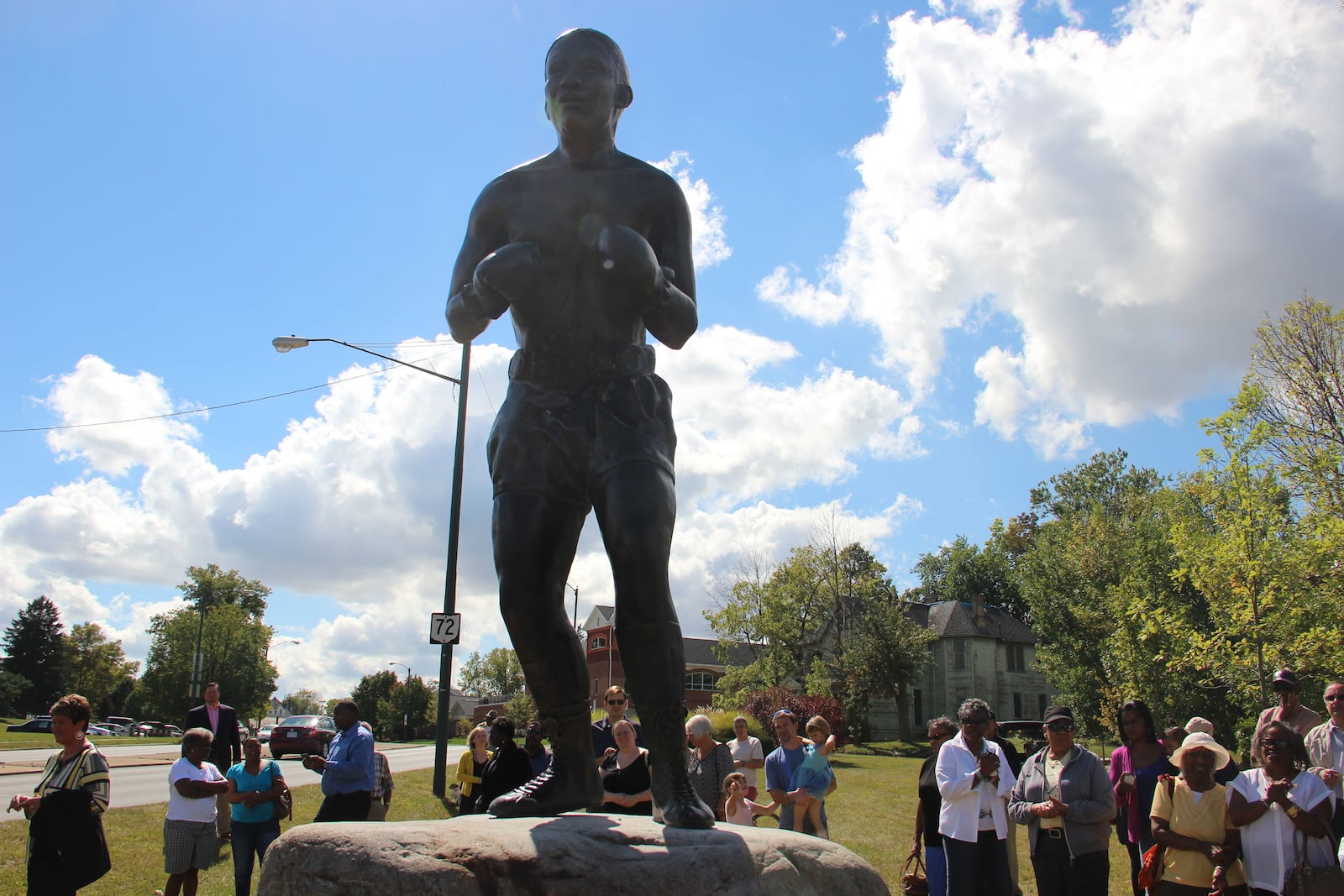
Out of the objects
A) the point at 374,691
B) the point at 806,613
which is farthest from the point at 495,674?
the point at 806,613

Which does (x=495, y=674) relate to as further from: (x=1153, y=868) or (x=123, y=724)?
(x=1153, y=868)

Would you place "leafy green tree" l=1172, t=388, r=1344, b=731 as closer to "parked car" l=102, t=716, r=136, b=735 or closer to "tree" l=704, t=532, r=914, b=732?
"tree" l=704, t=532, r=914, b=732

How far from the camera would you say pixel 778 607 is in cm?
4303

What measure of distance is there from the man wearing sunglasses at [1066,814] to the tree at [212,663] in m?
69.9

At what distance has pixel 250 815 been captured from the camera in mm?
7914

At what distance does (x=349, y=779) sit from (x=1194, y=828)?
6.26 meters

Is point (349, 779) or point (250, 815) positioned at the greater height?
point (349, 779)

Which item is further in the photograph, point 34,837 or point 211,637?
point 211,637

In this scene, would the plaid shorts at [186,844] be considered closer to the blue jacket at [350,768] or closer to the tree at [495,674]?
the blue jacket at [350,768]

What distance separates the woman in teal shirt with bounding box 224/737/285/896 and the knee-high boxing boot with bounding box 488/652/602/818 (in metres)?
5.48

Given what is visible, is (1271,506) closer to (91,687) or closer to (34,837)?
(34,837)

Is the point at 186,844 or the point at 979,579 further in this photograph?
the point at 979,579

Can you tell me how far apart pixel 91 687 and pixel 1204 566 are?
8555 cm

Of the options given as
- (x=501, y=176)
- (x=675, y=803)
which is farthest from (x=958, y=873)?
(x=501, y=176)
